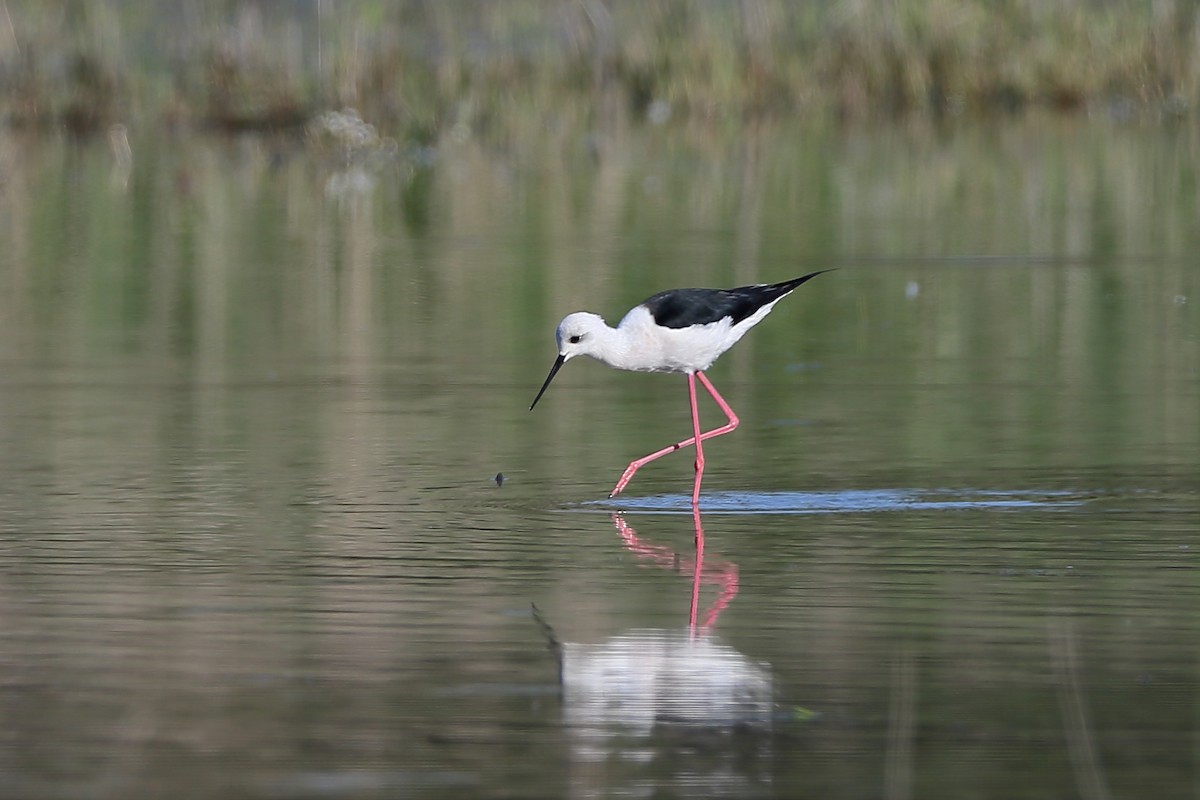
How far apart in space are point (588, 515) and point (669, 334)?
1.19 metres

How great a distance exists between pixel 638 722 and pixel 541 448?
398 centimetres

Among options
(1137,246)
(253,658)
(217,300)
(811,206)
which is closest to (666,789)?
(253,658)

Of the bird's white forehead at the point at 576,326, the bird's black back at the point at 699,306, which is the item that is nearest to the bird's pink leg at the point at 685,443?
the bird's black back at the point at 699,306

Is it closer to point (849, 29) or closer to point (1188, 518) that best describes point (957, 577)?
point (1188, 518)

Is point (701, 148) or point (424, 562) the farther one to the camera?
point (701, 148)

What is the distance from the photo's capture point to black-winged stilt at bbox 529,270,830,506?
8.74 meters

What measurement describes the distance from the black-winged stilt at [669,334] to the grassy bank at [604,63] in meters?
13.8

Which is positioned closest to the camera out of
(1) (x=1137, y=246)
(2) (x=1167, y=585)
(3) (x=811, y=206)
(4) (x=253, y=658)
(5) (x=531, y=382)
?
(4) (x=253, y=658)

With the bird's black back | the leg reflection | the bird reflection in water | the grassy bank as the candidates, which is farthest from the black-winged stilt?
the grassy bank

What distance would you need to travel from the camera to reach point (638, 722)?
5223 millimetres

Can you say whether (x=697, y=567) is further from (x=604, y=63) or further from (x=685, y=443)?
(x=604, y=63)

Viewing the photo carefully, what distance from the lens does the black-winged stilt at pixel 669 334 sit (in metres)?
8.74

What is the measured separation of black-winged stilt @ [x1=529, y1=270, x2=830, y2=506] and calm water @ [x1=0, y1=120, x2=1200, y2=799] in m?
0.34

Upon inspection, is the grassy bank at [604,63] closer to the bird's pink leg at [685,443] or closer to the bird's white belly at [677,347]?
the bird's pink leg at [685,443]
